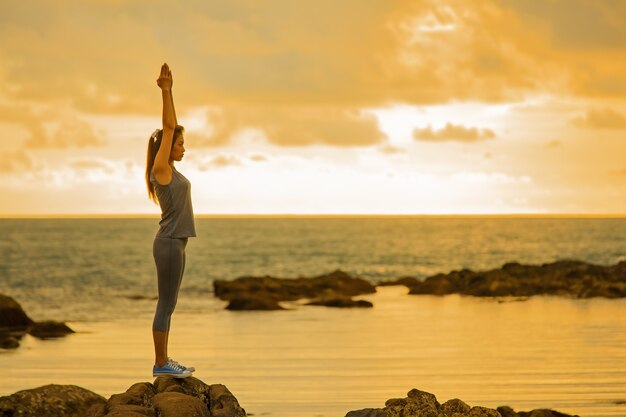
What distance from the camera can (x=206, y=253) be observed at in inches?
3777

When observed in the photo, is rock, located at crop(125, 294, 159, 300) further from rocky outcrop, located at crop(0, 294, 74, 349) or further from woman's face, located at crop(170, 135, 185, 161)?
woman's face, located at crop(170, 135, 185, 161)

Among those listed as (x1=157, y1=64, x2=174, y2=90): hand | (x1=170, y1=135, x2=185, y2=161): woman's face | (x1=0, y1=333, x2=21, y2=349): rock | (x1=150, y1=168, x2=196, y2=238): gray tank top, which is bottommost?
(x1=0, y1=333, x2=21, y2=349): rock

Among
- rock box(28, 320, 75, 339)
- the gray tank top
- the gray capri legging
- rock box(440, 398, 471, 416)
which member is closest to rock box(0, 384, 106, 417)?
the gray capri legging

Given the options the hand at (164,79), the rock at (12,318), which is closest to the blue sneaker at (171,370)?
the hand at (164,79)

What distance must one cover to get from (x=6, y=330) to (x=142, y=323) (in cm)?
406

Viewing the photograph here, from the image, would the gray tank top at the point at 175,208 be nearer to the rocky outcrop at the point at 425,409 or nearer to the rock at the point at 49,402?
the rock at the point at 49,402

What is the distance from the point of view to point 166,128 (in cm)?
1018

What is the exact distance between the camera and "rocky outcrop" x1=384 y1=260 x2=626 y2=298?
39062 mm

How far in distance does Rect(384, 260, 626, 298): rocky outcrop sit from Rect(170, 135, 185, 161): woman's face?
29677 millimetres

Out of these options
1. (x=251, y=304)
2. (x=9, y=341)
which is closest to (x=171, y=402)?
(x=9, y=341)

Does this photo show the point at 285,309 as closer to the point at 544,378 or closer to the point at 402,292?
the point at 402,292

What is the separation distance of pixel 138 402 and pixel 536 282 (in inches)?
1289

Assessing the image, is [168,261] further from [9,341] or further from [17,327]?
[17,327]

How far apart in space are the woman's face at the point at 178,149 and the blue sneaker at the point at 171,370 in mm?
2290
